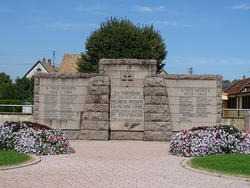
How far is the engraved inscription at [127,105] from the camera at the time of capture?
60.8ft

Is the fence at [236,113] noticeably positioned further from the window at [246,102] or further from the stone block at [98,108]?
the window at [246,102]

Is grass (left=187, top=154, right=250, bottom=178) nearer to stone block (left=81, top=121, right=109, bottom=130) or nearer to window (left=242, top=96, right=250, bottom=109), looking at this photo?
stone block (left=81, top=121, right=109, bottom=130)

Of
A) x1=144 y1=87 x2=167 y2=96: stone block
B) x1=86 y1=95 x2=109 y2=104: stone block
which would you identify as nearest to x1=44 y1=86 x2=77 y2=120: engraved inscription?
x1=86 y1=95 x2=109 y2=104: stone block

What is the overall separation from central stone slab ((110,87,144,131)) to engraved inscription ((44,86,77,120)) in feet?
7.16

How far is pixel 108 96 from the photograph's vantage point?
18469 mm

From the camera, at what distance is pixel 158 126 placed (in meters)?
18.2

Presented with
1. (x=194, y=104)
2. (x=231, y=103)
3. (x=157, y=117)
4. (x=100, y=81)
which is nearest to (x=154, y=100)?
(x=157, y=117)

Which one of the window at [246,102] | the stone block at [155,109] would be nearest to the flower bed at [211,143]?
the stone block at [155,109]

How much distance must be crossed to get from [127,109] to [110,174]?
964 cm

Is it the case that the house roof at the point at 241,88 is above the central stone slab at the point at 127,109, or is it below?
above

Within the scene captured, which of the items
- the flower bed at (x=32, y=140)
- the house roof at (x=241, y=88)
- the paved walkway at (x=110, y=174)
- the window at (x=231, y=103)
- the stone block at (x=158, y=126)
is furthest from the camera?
the house roof at (x=241, y=88)

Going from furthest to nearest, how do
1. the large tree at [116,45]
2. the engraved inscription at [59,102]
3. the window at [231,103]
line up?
the window at [231,103] → the large tree at [116,45] → the engraved inscription at [59,102]

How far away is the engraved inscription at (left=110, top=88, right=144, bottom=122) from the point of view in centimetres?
1853

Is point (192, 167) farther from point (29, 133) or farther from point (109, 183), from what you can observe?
point (29, 133)
